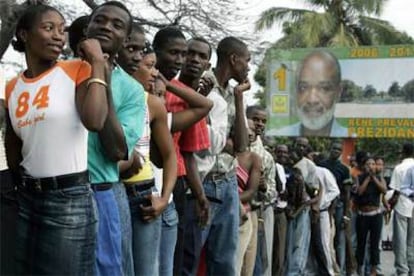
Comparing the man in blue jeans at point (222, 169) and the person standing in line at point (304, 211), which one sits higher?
the man in blue jeans at point (222, 169)

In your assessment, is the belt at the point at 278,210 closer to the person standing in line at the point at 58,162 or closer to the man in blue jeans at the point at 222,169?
the man in blue jeans at the point at 222,169

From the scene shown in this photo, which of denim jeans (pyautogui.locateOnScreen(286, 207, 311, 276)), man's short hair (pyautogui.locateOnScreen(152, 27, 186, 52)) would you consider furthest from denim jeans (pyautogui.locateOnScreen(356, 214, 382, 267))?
man's short hair (pyautogui.locateOnScreen(152, 27, 186, 52))

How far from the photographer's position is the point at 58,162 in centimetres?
328

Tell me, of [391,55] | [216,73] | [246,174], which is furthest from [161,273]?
[391,55]

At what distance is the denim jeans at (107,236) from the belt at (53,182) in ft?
1.12

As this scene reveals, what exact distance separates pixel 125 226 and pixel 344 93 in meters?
24.4

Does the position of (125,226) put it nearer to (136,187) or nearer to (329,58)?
(136,187)

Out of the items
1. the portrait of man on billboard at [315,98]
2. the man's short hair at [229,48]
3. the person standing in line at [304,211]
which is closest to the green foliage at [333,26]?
the portrait of man on billboard at [315,98]

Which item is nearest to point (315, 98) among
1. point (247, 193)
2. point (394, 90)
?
point (394, 90)

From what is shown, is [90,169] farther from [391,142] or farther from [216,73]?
[391,142]

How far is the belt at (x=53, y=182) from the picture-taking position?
327 centimetres

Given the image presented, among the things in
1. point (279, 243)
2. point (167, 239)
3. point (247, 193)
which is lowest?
point (279, 243)

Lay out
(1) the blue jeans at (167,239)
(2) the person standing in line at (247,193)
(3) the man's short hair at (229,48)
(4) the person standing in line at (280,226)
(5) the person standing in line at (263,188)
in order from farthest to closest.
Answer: (4) the person standing in line at (280,226), (5) the person standing in line at (263,188), (2) the person standing in line at (247,193), (3) the man's short hair at (229,48), (1) the blue jeans at (167,239)

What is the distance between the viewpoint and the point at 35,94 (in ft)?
11.0
